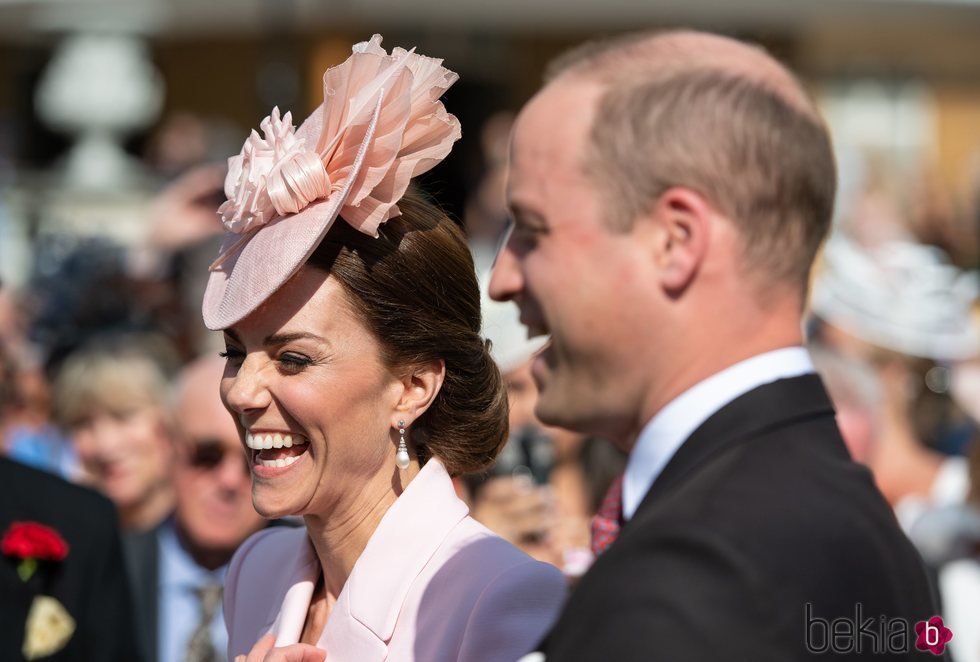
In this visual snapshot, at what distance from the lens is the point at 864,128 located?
57.2 ft

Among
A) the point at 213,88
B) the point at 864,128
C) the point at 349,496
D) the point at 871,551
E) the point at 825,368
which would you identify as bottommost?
the point at 864,128

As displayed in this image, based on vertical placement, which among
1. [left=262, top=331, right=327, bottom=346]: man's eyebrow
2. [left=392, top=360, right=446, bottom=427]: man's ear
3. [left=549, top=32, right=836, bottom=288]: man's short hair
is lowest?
[left=392, top=360, right=446, bottom=427]: man's ear

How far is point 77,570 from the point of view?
3.43m

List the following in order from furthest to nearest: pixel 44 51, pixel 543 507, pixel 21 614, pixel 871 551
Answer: pixel 44 51, pixel 543 507, pixel 21 614, pixel 871 551

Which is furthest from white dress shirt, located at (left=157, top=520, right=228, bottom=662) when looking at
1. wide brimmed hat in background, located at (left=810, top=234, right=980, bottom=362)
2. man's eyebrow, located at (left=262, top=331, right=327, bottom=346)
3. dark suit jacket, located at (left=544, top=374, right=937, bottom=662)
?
wide brimmed hat in background, located at (left=810, top=234, right=980, bottom=362)

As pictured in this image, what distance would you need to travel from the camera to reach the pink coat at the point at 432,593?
224 centimetres

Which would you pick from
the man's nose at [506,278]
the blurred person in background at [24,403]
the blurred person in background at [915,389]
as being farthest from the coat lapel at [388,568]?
the blurred person in background at [24,403]

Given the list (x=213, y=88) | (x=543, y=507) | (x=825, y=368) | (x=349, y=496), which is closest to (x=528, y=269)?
(x=349, y=496)

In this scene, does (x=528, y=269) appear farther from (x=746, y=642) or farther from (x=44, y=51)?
(x=44, y=51)

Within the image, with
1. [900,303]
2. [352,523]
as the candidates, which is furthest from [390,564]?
[900,303]

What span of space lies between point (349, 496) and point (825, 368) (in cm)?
307

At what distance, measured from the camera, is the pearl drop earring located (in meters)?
2.47

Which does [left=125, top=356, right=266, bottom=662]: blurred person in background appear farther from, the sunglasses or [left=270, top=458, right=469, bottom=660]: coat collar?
[left=270, top=458, right=469, bottom=660]: coat collar

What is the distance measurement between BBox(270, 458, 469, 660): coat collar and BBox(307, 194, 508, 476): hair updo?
0.11 metres
